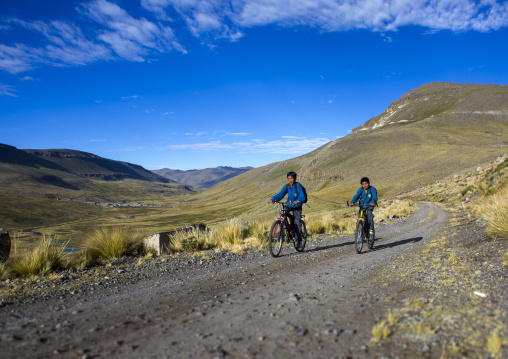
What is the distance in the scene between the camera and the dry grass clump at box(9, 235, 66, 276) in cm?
666

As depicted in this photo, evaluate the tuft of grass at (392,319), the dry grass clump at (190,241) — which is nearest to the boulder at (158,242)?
the dry grass clump at (190,241)

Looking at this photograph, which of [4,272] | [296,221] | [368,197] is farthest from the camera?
[368,197]

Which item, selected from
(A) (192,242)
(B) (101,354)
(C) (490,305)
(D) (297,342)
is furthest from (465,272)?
(A) (192,242)

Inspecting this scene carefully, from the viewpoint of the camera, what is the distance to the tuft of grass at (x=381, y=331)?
10.4 feet

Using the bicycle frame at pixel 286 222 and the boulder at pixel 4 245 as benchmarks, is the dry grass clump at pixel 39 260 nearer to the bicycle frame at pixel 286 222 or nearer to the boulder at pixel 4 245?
the boulder at pixel 4 245

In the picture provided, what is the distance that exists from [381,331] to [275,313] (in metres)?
1.40

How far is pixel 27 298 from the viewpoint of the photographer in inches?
196

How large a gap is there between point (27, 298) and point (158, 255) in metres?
4.42

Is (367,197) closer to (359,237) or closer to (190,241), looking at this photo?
(359,237)

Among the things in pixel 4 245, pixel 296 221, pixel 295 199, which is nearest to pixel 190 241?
pixel 296 221

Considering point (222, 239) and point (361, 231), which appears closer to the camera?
point (361, 231)

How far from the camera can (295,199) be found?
8.94m

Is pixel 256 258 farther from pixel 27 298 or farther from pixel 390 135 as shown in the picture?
pixel 390 135

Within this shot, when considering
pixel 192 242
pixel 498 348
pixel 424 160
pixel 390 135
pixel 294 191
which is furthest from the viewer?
→ pixel 390 135
